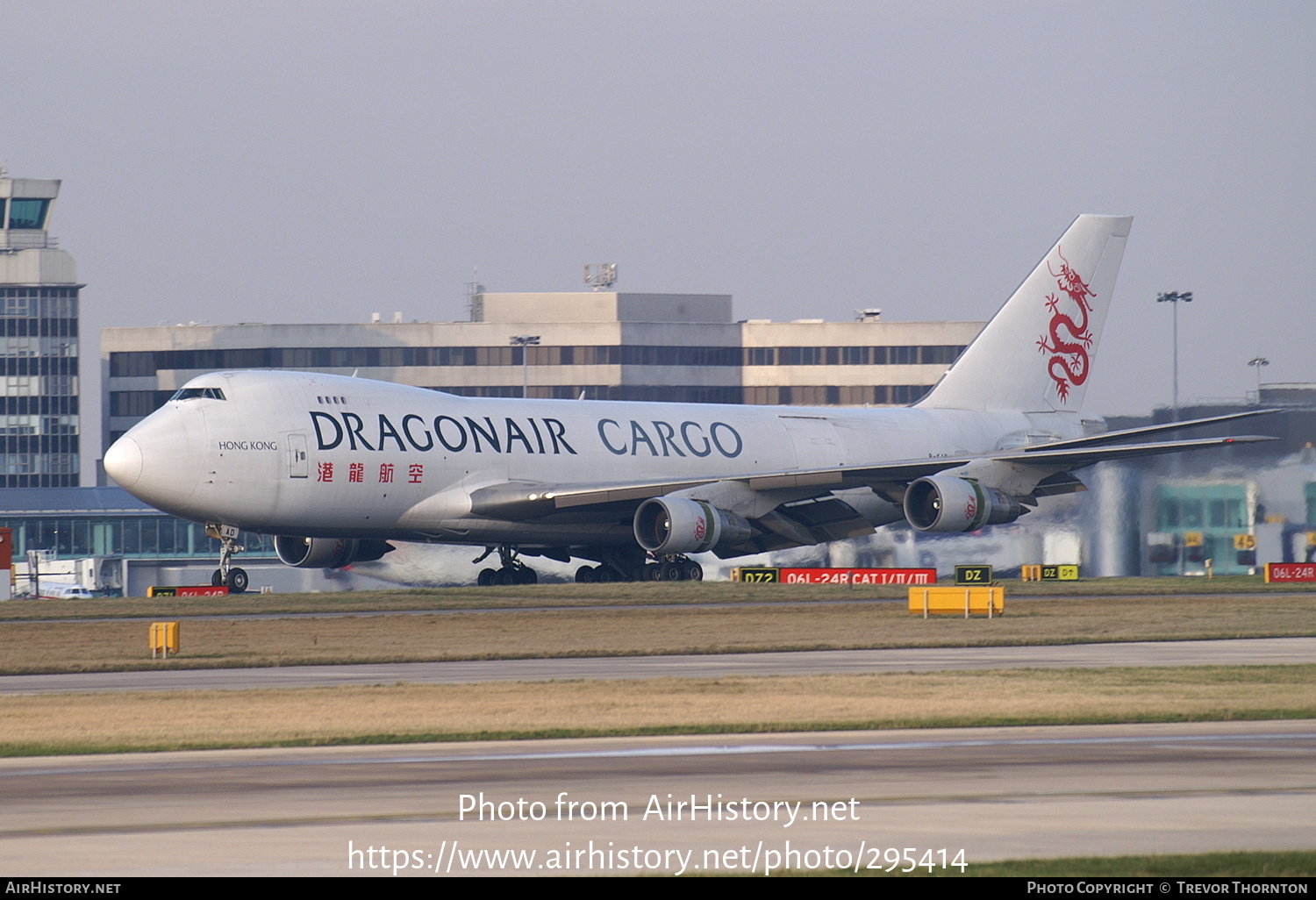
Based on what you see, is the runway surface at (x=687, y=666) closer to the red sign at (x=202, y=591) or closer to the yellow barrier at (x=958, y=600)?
the yellow barrier at (x=958, y=600)

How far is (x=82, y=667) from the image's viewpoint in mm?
27062

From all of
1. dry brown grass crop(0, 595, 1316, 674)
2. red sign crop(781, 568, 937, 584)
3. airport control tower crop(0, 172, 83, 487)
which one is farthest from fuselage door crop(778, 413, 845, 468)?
airport control tower crop(0, 172, 83, 487)

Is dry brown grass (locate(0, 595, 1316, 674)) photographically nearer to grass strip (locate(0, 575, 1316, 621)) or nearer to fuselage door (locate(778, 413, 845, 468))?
grass strip (locate(0, 575, 1316, 621))

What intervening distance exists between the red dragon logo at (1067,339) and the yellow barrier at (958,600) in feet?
70.4

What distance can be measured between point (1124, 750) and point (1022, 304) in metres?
41.7

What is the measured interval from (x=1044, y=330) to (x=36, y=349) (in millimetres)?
109748

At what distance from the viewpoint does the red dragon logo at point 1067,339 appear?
184 feet

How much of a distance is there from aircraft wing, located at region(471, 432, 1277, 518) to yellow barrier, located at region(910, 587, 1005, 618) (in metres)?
9.07

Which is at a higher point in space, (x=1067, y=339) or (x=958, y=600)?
(x=1067, y=339)

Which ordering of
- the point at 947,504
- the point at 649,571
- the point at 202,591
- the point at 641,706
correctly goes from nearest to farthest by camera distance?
1. the point at 641,706
2. the point at 947,504
3. the point at 202,591
4. the point at 649,571

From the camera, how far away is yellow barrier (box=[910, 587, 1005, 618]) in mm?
36125

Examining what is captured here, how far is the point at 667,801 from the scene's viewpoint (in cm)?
1299

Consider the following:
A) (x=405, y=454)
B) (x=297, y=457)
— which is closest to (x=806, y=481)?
(x=405, y=454)

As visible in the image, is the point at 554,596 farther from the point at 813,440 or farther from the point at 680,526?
the point at 813,440
